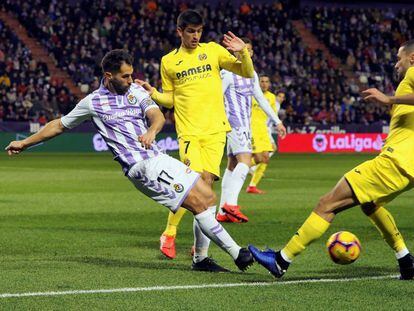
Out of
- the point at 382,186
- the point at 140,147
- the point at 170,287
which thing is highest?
the point at 140,147

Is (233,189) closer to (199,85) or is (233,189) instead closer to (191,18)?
(199,85)

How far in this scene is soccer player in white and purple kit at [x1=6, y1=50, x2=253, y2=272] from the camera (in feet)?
27.0

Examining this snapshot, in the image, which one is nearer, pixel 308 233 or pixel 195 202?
pixel 308 233

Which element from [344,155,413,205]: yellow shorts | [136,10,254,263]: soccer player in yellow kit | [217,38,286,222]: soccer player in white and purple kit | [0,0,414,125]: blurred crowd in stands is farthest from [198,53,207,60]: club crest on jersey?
[0,0,414,125]: blurred crowd in stands

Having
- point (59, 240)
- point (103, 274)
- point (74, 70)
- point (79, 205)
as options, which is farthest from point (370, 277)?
point (74, 70)

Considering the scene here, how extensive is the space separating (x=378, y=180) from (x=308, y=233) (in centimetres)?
72

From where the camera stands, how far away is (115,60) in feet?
27.5

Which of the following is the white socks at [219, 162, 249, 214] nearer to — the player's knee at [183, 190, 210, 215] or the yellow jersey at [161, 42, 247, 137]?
the yellow jersey at [161, 42, 247, 137]

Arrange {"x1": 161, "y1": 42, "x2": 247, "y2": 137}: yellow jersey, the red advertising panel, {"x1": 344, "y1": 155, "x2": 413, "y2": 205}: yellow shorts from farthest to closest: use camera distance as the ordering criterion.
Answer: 1. the red advertising panel
2. {"x1": 161, "y1": 42, "x2": 247, "y2": 137}: yellow jersey
3. {"x1": 344, "y1": 155, "x2": 413, "y2": 205}: yellow shorts

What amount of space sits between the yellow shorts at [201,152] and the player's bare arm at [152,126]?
4.81 ft

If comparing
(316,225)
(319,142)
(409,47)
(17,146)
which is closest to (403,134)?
(409,47)

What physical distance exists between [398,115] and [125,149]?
237 centimetres

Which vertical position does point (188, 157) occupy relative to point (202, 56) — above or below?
below

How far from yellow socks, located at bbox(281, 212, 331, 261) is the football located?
13.0 inches
